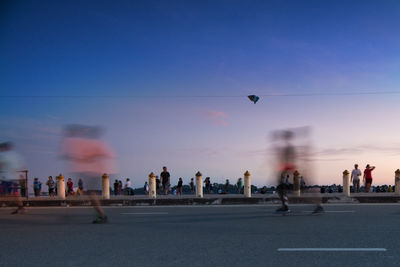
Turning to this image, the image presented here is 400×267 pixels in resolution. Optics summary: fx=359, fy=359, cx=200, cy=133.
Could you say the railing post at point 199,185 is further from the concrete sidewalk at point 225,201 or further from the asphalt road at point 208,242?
the asphalt road at point 208,242

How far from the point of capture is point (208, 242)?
5699 mm

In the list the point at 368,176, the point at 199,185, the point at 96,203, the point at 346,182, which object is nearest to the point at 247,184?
the point at 199,185

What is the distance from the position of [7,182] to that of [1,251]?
665 centimetres

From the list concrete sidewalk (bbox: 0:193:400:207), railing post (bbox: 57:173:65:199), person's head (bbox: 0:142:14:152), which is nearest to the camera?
person's head (bbox: 0:142:14:152)

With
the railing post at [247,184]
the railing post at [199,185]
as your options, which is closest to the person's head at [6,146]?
the railing post at [199,185]

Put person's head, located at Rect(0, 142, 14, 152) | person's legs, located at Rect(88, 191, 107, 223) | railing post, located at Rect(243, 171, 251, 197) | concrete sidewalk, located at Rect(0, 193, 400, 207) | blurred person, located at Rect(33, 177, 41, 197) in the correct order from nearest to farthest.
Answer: person's legs, located at Rect(88, 191, 107, 223)
person's head, located at Rect(0, 142, 14, 152)
concrete sidewalk, located at Rect(0, 193, 400, 207)
railing post, located at Rect(243, 171, 251, 197)
blurred person, located at Rect(33, 177, 41, 197)

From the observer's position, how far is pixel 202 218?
29.0 feet

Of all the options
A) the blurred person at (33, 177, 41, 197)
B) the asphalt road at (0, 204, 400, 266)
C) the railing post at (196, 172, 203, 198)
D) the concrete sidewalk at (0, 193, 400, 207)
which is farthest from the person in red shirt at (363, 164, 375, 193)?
the blurred person at (33, 177, 41, 197)

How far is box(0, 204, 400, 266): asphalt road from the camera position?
459cm

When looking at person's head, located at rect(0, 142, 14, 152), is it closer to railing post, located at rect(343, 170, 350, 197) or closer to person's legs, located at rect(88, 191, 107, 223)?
person's legs, located at rect(88, 191, 107, 223)

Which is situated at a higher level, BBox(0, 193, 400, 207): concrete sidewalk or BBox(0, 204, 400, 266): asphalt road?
BBox(0, 204, 400, 266): asphalt road

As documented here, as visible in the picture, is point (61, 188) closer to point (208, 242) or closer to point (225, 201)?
point (225, 201)

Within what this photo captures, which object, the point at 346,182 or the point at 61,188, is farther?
the point at 61,188

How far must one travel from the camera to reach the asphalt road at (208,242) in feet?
15.1
